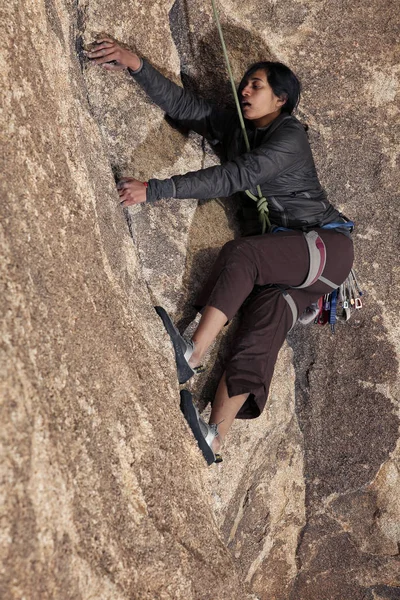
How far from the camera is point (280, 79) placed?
12.6 feet

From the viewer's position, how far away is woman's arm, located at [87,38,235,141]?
3.53 meters

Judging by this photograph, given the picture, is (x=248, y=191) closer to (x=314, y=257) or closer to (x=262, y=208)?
(x=262, y=208)

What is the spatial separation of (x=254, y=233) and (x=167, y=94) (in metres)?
0.98

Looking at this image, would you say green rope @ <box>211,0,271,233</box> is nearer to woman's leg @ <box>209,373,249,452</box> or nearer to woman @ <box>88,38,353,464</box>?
woman @ <box>88,38,353,464</box>

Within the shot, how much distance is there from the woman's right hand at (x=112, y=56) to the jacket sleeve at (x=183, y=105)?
7 centimetres

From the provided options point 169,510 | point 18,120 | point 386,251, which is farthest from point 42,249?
point 386,251

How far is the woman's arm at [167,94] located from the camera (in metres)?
3.53

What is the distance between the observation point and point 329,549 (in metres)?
4.41

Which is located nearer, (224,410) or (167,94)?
(224,410)

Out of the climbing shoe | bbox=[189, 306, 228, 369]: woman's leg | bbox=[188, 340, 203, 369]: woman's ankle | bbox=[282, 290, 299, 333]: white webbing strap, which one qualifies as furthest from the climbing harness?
the climbing shoe

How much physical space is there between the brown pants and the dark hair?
2.71 feet

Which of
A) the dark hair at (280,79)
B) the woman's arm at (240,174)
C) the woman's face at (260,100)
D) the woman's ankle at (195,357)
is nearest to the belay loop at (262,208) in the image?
the woman's arm at (240,174)

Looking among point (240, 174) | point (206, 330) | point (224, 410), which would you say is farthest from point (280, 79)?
point (224, 410)

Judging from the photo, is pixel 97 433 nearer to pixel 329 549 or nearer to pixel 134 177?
pixel 134 177
